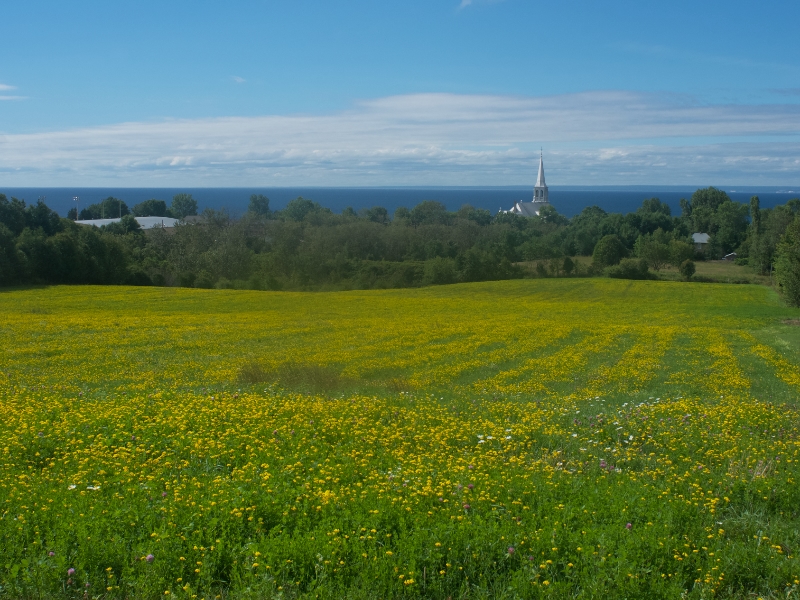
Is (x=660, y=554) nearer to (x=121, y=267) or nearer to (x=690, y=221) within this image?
(x=121, y=267)

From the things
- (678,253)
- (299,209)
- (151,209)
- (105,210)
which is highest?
(151,209)

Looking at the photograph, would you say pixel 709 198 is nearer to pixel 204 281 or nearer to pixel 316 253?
pixel 316 253

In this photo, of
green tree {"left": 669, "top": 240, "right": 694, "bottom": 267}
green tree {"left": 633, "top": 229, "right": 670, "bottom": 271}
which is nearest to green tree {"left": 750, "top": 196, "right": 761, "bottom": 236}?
green tree {"left": 669, "top": 240, "right": 694, "bottom": 267}

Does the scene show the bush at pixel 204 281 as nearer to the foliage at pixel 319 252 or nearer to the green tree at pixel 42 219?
the foliage at pixel 319 252

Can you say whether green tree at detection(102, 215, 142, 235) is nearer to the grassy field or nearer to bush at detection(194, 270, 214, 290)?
bush at detection(194, 270, 214, 290)

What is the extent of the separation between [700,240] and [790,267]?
94.7 m

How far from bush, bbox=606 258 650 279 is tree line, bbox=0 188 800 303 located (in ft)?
0.46

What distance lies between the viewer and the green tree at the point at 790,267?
2042 inches

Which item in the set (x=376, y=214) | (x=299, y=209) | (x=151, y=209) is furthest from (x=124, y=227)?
(x=151, y=209)

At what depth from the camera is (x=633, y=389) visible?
18.6 metres

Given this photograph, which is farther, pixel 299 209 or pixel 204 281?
pixel 299 209

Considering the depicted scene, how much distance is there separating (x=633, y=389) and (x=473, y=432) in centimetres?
926

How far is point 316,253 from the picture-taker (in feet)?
259

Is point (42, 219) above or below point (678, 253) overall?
above
